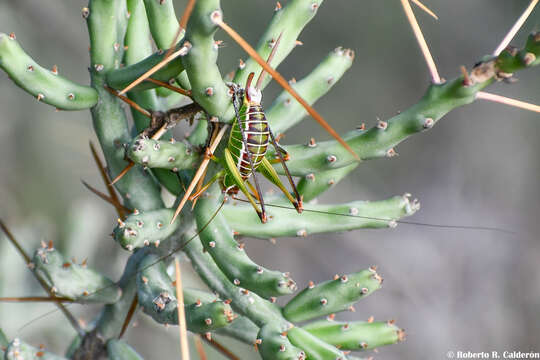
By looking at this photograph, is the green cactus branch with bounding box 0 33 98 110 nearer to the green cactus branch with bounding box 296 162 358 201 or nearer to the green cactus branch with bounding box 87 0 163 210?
the green cactus branch with bounding box 87 0 163 210

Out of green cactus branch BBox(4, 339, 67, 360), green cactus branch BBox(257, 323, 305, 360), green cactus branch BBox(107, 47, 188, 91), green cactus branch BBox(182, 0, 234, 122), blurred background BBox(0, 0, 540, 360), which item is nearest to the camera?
green cactus branch BBox(182, 0, 234, 122)

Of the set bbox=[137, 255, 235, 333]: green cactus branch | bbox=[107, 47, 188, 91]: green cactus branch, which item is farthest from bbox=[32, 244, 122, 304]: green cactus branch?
bbox=[107, 47, 188, 91]: green cactus branch

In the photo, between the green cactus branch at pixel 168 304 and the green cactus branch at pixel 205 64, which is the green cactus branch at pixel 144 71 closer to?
the green cactus branch at pixel 205 64

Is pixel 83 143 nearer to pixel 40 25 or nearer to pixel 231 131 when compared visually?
pixel 40 25

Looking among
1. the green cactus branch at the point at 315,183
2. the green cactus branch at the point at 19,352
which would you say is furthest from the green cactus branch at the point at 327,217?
the green cactus branch at the point at 19,352

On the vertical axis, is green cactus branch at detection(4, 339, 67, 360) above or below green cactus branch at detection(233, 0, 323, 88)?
below


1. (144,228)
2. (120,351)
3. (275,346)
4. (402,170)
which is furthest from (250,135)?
(402,170)
